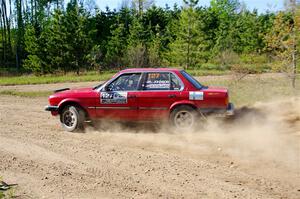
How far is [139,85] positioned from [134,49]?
25206 millimetres

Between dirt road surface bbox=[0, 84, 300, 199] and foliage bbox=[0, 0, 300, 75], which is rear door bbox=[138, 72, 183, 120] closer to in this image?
dirt road surface bbox=[0, 84, 300, 199]

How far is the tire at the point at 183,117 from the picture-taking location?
826cm

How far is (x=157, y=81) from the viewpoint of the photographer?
8594 mm

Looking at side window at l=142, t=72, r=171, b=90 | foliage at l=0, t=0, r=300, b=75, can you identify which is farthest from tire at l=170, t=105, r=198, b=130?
foliage at l=0, t=0, r=300, b=75

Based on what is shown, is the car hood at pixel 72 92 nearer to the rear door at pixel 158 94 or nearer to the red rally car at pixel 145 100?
the red rally car at pixel 145 100

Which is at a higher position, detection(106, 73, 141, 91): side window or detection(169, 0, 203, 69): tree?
detection(169, 0, 203, 69): tree

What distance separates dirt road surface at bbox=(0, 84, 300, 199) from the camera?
5.14 metres

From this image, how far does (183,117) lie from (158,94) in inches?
32.5

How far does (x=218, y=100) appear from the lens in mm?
8117

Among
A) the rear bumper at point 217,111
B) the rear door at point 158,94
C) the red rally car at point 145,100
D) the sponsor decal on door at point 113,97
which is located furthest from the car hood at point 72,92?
the rear bumper at point 217,111

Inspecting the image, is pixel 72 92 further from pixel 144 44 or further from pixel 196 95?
pixel 144 44

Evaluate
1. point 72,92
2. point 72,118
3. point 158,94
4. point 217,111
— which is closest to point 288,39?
point 217,111

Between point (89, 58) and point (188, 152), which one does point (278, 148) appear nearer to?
point (188, 152)

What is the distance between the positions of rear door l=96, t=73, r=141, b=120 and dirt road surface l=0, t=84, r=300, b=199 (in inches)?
18.7
